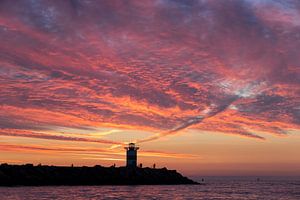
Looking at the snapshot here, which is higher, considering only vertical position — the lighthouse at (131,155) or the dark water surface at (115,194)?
the lighthouse at (131,155)

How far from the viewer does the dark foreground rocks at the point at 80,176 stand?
3409 inches

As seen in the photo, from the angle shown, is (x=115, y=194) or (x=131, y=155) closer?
(x=115, y=194)

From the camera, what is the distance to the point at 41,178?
88812 mm

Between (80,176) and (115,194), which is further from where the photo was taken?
(80,176)

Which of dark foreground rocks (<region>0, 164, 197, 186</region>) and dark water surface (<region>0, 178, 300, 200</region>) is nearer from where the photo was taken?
dark water surface (<region>0, 178, 300, 200</region>)

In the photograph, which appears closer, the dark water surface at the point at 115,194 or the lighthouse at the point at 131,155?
the dark water surface at the point at 115,194

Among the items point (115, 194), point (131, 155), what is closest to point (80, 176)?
point (131, 155)

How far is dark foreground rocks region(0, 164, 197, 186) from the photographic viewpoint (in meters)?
86.6

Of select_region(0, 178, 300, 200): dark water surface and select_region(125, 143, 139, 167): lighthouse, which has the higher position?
select_region(125, 143, 139, 167): lighthouse

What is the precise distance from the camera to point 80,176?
312ft

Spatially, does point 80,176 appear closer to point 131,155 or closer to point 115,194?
point 131,155

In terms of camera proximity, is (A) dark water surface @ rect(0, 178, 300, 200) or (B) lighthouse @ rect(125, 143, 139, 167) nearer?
(A) dark water surface @ rect(0, 178, 300, 200)

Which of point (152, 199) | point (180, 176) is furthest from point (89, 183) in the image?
point (152, 199)

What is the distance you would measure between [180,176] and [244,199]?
45.8 meters
